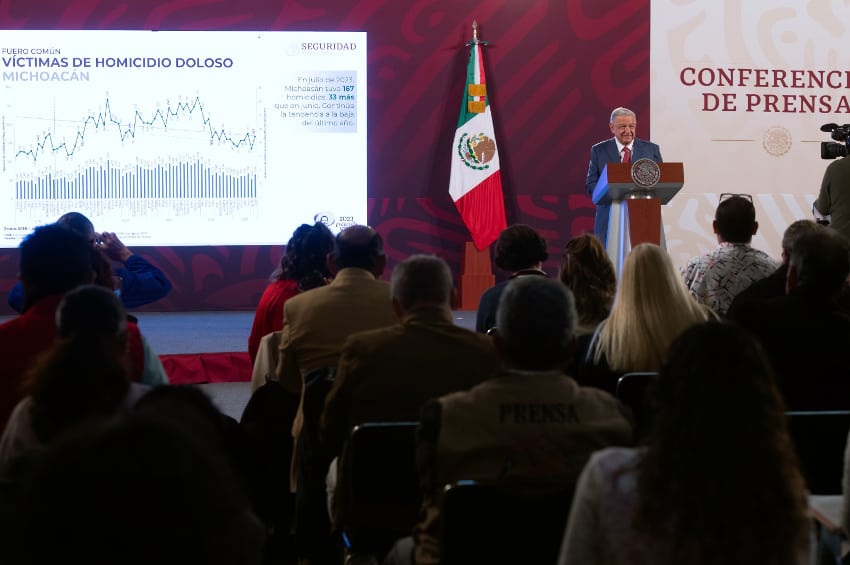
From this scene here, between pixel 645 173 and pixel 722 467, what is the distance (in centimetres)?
425

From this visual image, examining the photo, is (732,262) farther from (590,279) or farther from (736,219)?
(590,279)

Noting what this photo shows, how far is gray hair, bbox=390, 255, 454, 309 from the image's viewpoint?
2400 millimetres

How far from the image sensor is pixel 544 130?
8.38m

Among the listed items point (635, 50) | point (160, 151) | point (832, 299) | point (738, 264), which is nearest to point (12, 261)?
point (160, 151)

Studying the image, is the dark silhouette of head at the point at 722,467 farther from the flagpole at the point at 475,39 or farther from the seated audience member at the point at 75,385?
the flagpole at the point at 475,39

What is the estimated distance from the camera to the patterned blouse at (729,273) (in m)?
3.85

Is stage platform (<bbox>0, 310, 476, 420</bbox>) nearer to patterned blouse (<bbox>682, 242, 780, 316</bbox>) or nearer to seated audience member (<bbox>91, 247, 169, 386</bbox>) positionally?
patterned blouse (<bbox>682, 242, 780, 316</bbox>)

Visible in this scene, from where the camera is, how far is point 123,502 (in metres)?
0.70

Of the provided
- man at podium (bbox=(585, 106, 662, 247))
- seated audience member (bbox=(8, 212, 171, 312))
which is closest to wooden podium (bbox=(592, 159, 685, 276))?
man at podium (bbox=(585, 106, 662, 247))

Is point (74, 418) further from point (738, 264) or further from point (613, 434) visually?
point (738, 264)

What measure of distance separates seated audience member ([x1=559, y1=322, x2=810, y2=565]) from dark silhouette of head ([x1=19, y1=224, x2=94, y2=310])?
5.50 feet

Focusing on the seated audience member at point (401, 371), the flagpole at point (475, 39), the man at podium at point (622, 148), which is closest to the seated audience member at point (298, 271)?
the seated audience member at point (401, 371)

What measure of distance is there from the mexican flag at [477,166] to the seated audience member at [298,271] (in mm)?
4421

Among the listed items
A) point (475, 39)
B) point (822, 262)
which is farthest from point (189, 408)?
point (475, 39)
